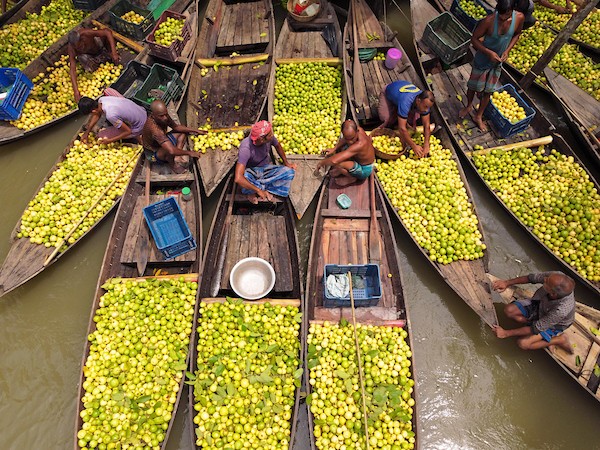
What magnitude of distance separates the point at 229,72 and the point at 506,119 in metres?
6.57

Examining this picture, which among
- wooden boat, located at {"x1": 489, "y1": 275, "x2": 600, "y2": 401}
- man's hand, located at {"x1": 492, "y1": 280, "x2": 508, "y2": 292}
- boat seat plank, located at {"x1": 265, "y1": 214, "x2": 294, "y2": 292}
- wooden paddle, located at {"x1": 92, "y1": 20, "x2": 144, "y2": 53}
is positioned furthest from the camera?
wooden paddle, located at {"x1": 92, "y1": 20, "x2": 144, "y2": 53}

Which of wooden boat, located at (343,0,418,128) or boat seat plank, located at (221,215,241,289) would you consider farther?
wooden boat, located at (343,0,418,128)

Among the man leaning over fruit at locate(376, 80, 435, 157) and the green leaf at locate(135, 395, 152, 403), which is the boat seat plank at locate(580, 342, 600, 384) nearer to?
the man leaning over fruit at locate(376, 80, 435, 157)

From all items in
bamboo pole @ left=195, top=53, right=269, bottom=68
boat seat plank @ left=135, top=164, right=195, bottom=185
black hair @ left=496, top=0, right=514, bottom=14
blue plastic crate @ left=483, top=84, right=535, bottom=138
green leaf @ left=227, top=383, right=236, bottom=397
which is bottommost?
green leaf @ left=227, top=383, right=236, bottom=397

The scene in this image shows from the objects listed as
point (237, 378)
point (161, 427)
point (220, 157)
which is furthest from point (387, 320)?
point (220, 157)

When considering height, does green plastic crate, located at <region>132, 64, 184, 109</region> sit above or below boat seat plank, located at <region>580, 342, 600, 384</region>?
above

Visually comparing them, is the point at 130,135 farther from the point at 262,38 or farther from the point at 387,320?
the point at 387,320

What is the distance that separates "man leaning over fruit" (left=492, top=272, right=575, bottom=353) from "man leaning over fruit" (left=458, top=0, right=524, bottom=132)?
4.07 metres

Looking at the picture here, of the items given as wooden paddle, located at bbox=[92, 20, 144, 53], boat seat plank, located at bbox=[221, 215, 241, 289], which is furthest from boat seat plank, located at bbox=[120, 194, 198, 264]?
wooden paddle, located at bbox=[92, 20, 144, 53]

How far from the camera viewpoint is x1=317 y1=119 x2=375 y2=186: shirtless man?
584cm

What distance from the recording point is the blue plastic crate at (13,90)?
25.0 ft

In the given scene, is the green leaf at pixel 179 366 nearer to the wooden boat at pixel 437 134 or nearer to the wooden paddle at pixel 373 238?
the wooden paddle at pixel 373 238

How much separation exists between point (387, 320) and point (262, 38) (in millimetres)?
A: 7833

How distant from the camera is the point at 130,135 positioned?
7332 mm
